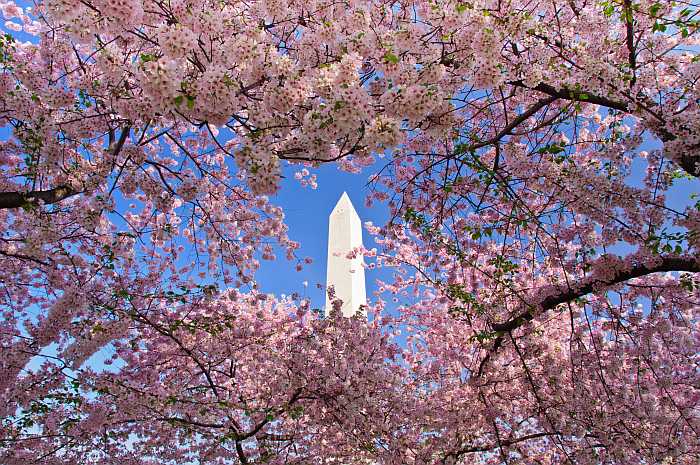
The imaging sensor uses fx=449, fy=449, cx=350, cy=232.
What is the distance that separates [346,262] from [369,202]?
10.5ft

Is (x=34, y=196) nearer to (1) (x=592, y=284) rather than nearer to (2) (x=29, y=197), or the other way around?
(2) (x=29, y=197)

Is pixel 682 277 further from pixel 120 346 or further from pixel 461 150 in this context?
pixel 120 346

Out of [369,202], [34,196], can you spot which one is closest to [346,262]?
[369,202]

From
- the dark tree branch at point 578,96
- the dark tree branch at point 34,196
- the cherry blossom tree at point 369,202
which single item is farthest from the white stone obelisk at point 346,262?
the dark tree branch at point 578,96

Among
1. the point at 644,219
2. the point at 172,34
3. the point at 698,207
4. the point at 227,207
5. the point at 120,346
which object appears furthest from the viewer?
the point at 120,346

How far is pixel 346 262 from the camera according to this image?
11.3 meters

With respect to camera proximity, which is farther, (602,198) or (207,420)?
(207,420)

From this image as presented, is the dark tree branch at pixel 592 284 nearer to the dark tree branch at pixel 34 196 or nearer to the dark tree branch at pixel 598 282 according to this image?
the dark tree branch at pixel 598 282

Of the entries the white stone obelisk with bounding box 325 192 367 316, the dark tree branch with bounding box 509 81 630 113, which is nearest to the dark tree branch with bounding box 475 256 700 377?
the dark tree branch with bounding box 509 81 630 113

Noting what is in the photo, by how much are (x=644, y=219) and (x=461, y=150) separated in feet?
6.58

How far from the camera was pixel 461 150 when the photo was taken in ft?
14.6

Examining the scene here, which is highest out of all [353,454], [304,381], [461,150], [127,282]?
[127,282]

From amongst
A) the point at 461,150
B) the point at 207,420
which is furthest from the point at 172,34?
the point at 207,420

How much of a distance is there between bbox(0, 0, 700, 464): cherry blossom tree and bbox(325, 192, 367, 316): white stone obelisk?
4.37 feet
